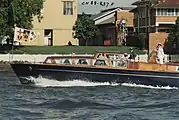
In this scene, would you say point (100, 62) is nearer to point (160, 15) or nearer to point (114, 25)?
point (160, 15)

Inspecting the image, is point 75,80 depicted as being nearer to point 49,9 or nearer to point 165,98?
point 165,98

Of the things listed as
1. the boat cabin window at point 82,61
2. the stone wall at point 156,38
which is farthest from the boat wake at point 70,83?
the stone wall at point 156,38

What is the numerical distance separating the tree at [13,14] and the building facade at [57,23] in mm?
20647

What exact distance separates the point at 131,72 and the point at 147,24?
202 feet

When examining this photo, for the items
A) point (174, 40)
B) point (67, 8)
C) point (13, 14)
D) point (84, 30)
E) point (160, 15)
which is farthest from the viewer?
point (84, 30)

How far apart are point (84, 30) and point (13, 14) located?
89.6 feet

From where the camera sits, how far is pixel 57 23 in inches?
3649

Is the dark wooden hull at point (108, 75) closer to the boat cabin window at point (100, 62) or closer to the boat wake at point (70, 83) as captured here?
the boat wake at point (70, 83)

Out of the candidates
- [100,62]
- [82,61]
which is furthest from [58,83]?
[100,62]

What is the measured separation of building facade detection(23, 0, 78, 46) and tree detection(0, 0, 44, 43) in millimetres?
20647

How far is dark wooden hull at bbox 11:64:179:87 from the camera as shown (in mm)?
36969

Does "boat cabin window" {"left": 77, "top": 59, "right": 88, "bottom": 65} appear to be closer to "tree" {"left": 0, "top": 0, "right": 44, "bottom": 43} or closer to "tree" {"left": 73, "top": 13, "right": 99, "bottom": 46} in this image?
"tree" {"left": 0, "top": 0, "right": 44, "bottom": 43}

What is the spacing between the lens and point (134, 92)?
116 feet

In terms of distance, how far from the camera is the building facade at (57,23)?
3642 inches
